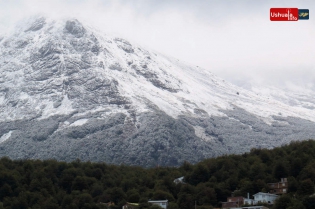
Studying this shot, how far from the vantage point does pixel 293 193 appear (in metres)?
111

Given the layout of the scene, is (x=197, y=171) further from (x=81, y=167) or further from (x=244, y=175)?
(x=81, y=167)

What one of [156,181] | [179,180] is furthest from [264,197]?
[156,181]

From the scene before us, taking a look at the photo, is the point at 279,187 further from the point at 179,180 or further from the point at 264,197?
the point at 179,180

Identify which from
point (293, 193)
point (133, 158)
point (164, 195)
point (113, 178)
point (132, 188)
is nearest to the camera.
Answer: point (293, 193)

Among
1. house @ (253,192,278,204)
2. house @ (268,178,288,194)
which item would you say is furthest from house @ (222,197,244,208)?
house @ (268,178,288,194)

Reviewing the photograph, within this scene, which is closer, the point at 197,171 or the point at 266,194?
the point at 266,194

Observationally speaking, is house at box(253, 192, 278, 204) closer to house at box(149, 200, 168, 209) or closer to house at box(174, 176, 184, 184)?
house at box(149, 200, 168, 209)

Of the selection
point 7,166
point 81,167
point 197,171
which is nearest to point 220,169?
point 197,171

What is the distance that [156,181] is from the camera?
132m

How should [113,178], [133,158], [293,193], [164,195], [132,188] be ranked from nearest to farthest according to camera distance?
[293,193] < [164,195] < [132,188] < [113,178] < [133,158]

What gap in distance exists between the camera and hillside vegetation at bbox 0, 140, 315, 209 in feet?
385

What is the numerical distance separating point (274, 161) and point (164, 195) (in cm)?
1817

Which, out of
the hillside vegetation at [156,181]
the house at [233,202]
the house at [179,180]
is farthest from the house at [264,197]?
the house at [179,180]

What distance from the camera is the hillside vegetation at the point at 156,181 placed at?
117375 mm
